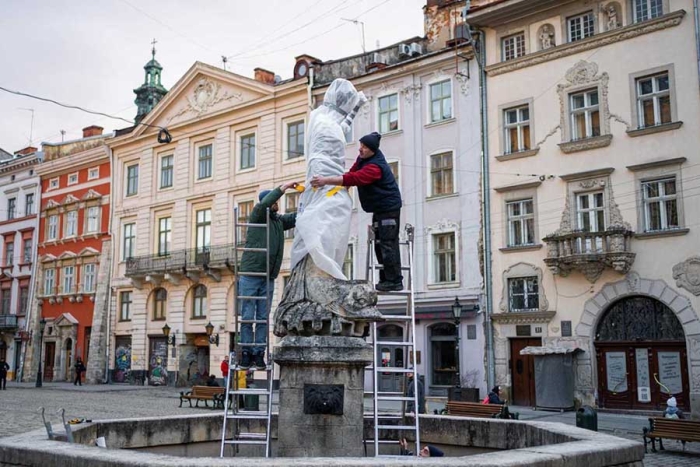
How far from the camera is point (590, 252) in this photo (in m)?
24.2

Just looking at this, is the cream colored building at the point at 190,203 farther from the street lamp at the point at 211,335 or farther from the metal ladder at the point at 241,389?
the metal ladder at the point at 241,389

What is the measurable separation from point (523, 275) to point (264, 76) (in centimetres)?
1914

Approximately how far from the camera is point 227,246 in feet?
117

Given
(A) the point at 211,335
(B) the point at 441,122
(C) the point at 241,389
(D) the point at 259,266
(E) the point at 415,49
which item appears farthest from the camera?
(A) the point at 211,335

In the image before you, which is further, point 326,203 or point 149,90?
point 149,90

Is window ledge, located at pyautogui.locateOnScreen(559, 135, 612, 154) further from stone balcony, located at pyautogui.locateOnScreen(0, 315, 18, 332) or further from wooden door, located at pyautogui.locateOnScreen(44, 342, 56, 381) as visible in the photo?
stone balcony, located at pyautogui.locateOnScreen(0, 315, 18, 332)

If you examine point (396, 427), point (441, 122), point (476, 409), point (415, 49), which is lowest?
point (476, 409)

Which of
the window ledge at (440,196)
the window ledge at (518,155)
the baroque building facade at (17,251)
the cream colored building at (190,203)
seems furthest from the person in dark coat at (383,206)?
the baroque building facade at (17,251)

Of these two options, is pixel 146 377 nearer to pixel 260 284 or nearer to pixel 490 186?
pixel 490 186

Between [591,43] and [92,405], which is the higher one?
[591,43]

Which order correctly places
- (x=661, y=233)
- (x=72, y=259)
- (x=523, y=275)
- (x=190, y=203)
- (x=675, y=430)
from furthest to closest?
(x=72, y=259) < (x=190, y=203) < (x=523, y=275) < (x=661, y=233) < (x=675, y=430)

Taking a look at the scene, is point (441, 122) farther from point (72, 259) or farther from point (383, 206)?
point (72, 259)

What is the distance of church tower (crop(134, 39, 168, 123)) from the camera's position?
49.3m

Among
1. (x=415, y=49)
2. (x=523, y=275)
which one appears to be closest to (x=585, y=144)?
(x=523, y=275)
